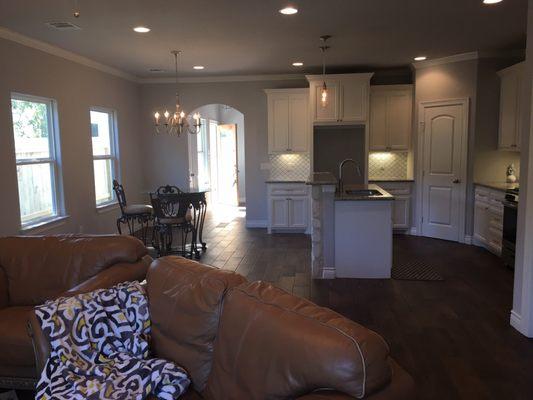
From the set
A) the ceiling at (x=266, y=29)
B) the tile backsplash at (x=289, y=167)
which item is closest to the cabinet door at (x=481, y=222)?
the ceiling at (x=266, y=29)

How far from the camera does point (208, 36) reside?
506cm

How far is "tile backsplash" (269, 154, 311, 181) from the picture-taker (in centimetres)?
792

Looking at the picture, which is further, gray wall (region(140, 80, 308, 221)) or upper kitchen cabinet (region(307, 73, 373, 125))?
gray wall (region(140, 80, 308, 221))

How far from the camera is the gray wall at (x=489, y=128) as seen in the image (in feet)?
20.5

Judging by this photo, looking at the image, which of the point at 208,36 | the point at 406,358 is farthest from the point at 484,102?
the point at 406,358

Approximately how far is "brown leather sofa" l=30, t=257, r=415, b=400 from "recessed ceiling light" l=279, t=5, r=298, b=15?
268 centimetres

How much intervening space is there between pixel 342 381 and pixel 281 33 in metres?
4.30

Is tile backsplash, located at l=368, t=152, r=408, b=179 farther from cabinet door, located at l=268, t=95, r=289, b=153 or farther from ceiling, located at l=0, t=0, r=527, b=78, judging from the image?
ceiling, located at l=0, t=0, r=527, b=78

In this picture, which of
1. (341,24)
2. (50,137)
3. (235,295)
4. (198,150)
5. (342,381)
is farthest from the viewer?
(198,150)

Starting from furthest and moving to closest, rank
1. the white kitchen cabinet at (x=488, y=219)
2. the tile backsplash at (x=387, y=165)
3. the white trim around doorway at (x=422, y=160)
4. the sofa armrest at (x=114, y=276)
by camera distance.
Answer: the tile backsplash at (x=387, y=165) < the white trim around doorway at (x=422, y=160) < the white kitchen cabinet at (x=488, y=219) < the sofa armrest at (x=114, y=276)

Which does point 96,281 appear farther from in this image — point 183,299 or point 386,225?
point 386,225

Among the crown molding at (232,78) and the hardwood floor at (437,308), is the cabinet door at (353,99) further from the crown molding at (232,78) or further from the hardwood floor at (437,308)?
the hardwood floor at (437,308)

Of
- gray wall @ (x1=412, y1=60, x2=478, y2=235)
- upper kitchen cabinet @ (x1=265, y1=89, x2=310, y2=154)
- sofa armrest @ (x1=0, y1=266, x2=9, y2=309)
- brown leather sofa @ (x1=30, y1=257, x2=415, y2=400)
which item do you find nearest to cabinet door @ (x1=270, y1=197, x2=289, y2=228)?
upper kitchen cabinet @ (x1=265, y1=89, x2=310, y2=154)

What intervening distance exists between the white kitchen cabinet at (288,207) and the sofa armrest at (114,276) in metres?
4.47
